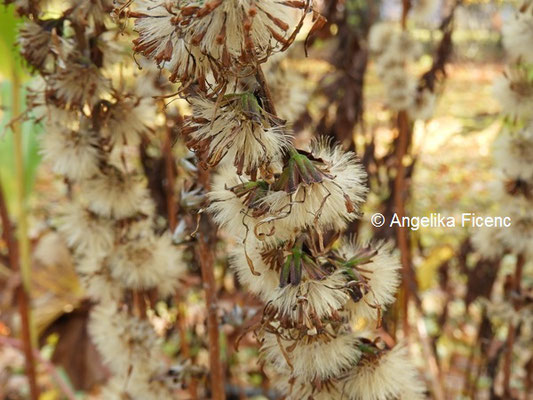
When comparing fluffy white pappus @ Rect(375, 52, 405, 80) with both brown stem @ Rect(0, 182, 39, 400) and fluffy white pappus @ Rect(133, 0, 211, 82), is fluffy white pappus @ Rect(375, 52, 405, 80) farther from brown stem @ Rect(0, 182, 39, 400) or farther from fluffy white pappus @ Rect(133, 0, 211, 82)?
fluffy white pappus @ Rect(133, 0, 211, 82)

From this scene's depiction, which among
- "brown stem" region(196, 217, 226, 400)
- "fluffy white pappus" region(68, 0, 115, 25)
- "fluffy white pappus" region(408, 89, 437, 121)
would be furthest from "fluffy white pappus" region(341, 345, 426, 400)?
"fluffy white pappus" region(408, 89, 437, 121)

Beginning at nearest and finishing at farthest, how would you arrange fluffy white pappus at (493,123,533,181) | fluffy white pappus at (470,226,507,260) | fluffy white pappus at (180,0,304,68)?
fluffy white pappus at (180,0,304,68)
fluffy white pappus at (493,123,533,181)
fluffy white pappus at (470,226,507,260)

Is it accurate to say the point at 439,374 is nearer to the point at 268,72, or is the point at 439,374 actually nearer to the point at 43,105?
the point at 268,72

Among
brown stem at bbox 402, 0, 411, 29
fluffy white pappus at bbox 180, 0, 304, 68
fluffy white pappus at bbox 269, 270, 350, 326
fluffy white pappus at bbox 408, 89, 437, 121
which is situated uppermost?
brown stem at bbox 402, 0, 411, 29

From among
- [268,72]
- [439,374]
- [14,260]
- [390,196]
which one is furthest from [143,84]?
[439,374]

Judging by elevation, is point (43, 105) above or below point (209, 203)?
above

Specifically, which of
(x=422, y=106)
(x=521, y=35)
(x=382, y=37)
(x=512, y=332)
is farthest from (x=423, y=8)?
(x=512, y=332)

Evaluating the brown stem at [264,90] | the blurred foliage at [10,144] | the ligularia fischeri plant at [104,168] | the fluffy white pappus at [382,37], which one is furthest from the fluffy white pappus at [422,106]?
the brown stem at [264,90]
